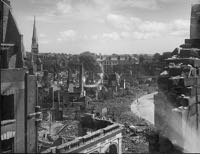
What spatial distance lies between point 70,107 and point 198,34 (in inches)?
1731

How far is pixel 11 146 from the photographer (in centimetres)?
1389

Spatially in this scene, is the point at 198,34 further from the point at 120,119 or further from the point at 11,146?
the point at 120,119

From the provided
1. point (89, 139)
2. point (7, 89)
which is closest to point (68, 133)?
point (89, 139)

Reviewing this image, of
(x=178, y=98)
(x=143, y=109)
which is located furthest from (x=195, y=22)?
(x=143, y=109)

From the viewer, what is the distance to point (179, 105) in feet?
28.9

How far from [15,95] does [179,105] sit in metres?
8.18

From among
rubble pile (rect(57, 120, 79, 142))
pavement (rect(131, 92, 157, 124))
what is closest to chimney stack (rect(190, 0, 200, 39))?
rubble pile (rect(57, 120, 79, 142))

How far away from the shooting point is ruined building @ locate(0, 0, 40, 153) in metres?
13.5

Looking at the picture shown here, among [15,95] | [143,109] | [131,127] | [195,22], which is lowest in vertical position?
[143,109]

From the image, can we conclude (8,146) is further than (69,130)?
No

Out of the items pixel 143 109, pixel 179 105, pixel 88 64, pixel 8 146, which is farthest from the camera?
pixel 88 64

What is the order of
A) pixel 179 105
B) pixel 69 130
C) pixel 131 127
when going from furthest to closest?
pixel 131 127 < pixel 69 130 < pixel 179 105

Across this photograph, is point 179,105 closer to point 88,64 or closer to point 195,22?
point 195,22

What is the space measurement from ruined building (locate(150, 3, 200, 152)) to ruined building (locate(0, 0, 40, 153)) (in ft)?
23.9
